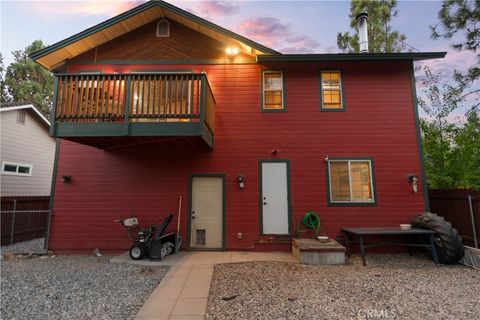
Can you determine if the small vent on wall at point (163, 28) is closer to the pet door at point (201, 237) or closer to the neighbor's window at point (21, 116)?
the pet door at point (201, 237)

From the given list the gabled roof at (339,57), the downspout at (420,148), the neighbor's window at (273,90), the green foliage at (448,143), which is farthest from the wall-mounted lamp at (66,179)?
the green foliage at (448,143)

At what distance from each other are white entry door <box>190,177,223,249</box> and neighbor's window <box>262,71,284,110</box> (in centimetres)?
264

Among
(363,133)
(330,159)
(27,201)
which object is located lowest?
(27,201)

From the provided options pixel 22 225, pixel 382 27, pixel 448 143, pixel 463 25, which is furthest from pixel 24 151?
pixel 382 27

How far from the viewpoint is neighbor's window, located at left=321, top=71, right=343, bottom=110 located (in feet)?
23.2

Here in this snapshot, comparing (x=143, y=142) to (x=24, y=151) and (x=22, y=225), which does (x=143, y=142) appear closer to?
(x=22, y=225)

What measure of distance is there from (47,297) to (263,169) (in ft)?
16.8

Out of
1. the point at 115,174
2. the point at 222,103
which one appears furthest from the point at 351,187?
the point at 115,174

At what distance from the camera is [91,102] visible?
5367 mm

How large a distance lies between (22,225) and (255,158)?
8.05 metres

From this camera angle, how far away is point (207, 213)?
666cm

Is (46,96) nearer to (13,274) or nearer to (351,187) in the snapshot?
(13,274)

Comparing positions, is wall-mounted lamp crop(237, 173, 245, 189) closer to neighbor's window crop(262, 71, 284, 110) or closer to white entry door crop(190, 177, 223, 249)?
white entry door crop(190, 177, 223, 249)

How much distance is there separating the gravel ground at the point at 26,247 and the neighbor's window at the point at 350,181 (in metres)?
8.06
